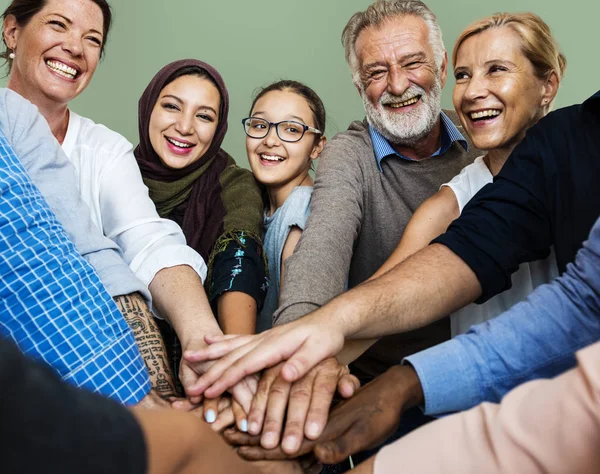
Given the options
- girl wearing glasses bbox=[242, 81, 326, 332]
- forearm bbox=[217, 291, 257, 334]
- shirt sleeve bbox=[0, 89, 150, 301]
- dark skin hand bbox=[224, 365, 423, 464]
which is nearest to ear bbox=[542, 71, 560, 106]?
girl wearing glasses bbox=[242, 81, 326, 332]

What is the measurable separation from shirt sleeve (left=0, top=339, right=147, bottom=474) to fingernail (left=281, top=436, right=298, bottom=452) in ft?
1.85

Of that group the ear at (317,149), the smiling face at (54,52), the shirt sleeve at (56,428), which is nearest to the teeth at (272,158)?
the ear at (317,149)

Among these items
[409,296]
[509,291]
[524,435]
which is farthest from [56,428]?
[509,291]

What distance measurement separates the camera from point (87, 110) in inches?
149

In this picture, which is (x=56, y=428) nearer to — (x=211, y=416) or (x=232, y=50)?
(x=211, y=416)

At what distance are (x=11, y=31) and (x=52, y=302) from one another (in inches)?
58.6

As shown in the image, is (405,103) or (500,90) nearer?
(500,90)

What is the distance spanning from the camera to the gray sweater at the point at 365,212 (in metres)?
1.65

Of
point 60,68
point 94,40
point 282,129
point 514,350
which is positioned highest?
point 94,40

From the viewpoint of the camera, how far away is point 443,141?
7.30 ft

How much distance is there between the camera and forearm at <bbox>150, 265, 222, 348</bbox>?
4.50 feet

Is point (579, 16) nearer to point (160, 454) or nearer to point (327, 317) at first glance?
point (327, 317)

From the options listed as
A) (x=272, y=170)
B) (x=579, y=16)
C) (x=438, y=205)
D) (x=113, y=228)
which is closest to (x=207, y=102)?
(x=272, y=170)

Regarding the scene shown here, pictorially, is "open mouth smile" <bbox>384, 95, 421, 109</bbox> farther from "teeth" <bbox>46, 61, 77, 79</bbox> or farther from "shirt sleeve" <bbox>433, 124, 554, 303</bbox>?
"teeth" <bbox>46, 61, 77, 79</bbox>
